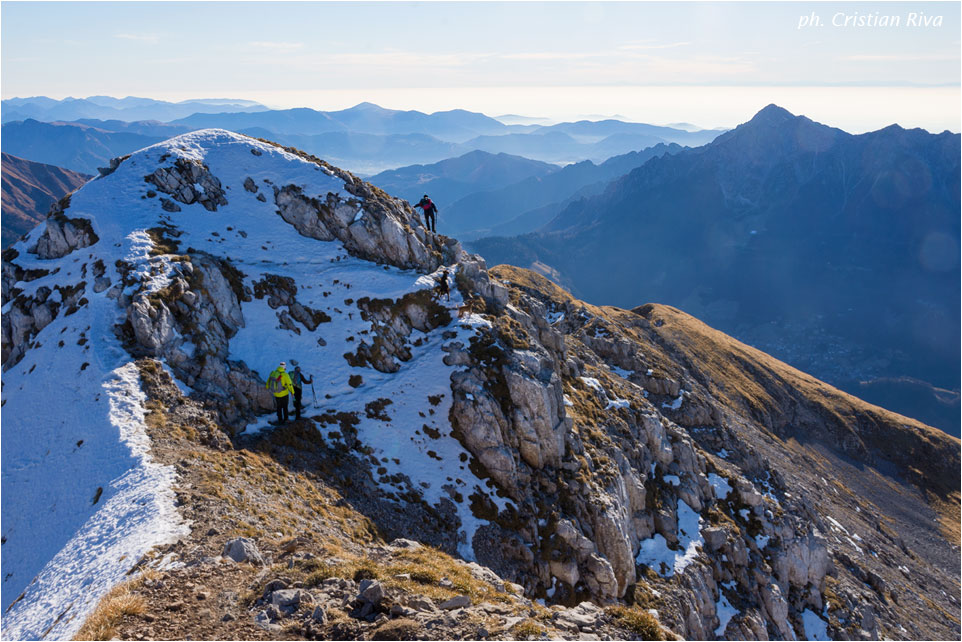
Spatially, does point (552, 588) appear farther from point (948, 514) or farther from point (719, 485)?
point (948, 514)

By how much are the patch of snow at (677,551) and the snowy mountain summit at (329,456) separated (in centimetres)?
25

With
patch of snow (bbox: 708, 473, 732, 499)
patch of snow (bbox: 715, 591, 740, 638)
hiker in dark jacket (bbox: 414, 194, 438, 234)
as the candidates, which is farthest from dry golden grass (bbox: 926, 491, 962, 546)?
hiker in dark jacket (bbox: 414, 194, 438, 234)

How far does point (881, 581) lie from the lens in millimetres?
61719

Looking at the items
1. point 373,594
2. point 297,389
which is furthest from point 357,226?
point 373,594

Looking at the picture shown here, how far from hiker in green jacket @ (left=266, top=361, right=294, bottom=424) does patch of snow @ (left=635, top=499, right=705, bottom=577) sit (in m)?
27.2

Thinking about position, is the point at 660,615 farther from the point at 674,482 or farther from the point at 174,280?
the point at 174,280

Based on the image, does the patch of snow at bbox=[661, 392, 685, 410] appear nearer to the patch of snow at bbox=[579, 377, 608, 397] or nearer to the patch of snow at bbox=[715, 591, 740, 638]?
the patch of snow at bbox=[579, 377, 608, 397]

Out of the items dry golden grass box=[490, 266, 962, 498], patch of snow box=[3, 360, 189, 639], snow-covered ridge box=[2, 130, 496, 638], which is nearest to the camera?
patch of snow box=[3, 360, 189, 639]

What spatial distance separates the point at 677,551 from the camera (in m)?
41.3

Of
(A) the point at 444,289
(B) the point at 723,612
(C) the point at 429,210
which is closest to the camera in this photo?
(B) the point at 723,612

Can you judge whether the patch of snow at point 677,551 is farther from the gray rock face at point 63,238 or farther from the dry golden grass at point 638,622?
the gray rock face at point 63,238

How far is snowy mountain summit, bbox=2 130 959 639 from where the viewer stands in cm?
1648

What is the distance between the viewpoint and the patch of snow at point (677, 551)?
39.0 m

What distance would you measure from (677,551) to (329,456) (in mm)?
28468
